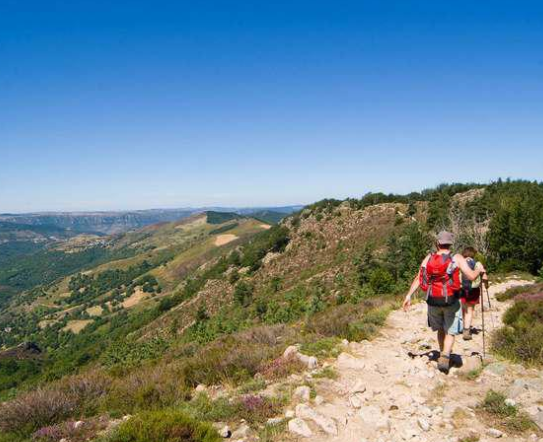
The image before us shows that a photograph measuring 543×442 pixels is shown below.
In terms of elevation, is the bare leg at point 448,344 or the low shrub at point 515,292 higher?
the bare leg at point 448,344

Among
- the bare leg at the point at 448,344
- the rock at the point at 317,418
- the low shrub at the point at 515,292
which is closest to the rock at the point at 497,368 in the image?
the bare leg at the point at 448,344

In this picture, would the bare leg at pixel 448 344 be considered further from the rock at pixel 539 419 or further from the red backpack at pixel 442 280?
the rock at pixel 539 419

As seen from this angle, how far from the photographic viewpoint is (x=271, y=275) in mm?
63906

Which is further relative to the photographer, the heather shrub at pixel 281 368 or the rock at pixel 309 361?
the rock at pixel 309 361

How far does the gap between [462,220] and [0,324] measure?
23586 cm

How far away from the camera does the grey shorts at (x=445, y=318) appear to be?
23.6 feet

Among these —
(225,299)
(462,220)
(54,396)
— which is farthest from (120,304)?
(54,396)

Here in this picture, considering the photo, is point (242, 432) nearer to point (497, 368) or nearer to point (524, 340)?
point (497, 368)

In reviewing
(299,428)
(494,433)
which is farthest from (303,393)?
(494,433)

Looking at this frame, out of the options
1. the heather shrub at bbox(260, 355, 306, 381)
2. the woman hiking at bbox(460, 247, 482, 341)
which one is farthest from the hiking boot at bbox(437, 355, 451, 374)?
the woman hiking at bbox(460, 247, 482, 341)

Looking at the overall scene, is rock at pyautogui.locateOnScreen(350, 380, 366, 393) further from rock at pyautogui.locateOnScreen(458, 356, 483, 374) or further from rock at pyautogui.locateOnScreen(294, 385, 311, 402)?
rock at pyautogui.locateOnScreen(458, 356, 483, 374)

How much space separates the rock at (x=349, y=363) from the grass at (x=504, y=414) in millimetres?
2370

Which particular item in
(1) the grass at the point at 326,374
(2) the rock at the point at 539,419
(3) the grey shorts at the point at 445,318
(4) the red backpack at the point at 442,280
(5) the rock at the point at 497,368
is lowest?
(1) the grass at the point at 326,374

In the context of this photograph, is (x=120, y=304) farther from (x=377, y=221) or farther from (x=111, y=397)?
(x=111, y=397)
